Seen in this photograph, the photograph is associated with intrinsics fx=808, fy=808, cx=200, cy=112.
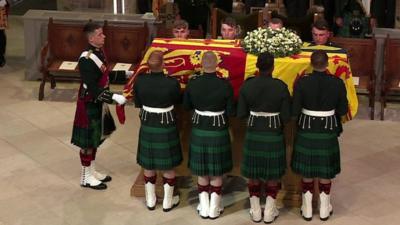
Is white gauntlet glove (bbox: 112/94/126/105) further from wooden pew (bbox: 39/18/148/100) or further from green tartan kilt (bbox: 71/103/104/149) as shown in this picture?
wooden pew (bbox: 39/18/148/100)

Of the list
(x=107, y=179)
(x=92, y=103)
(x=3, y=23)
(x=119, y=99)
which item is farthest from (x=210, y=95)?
(x=3, y=23)

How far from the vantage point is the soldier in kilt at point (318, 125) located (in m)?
7.30

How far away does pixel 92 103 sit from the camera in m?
8.18

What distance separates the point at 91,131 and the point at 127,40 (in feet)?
12.8

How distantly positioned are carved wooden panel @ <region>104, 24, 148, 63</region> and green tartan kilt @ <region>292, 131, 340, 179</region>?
4.83 m

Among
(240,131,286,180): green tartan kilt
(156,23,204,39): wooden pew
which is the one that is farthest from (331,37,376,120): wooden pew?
(240,131,286,180): green tartan kilt

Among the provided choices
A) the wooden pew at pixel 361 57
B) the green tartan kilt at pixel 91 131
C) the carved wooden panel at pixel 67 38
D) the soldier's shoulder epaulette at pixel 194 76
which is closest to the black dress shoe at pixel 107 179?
the green tartan kilt at pixel 91 131

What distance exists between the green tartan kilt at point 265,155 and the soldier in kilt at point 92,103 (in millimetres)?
1359

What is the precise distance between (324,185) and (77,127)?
8.44 ft

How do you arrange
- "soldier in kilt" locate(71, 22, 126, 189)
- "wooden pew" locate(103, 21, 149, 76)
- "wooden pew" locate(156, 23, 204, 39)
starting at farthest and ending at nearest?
"wooden pew" locate(103, 21, 149, 76) → "wooden pew" locate(156, 23, 204, 39) → "soldier in kilt" locate(71, 22, 126, 189)

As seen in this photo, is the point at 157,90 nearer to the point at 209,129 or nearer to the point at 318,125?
the point at 209,129

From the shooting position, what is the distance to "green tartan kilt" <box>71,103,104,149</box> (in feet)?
27.0

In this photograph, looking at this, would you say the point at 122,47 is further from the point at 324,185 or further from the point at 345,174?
the point at 324,185

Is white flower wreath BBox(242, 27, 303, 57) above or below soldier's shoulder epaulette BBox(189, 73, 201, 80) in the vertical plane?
above
